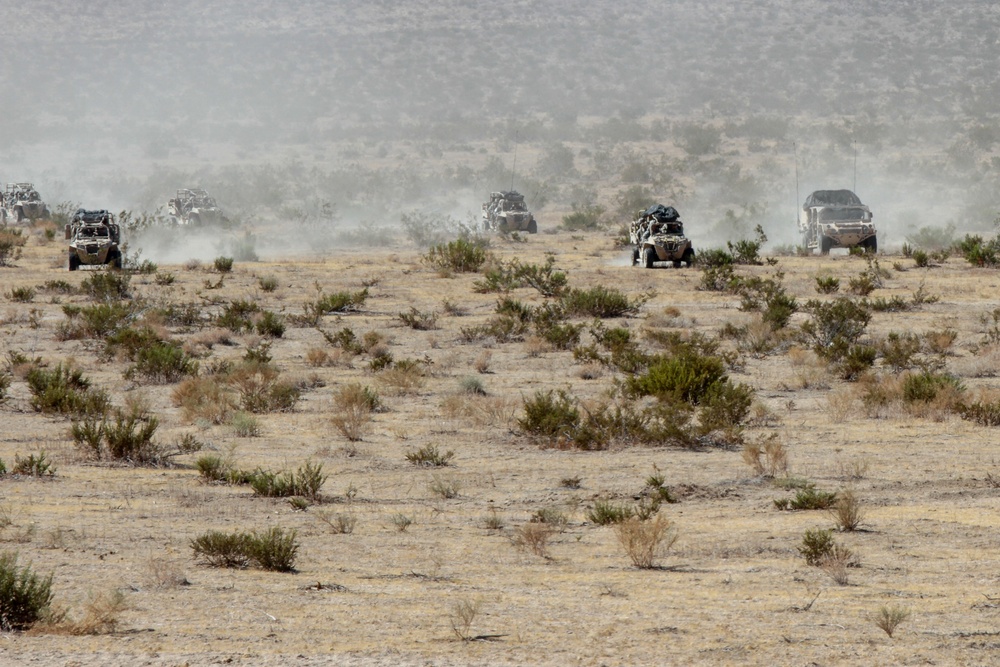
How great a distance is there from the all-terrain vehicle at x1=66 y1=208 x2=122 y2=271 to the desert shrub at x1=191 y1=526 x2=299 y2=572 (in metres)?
22.3

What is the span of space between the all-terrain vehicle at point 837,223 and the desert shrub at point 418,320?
14.3m

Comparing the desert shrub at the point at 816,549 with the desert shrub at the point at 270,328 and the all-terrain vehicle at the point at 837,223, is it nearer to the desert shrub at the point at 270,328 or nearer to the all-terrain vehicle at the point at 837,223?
the desert shrub at the point at 270,328

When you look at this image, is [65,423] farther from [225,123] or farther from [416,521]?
[225,123]

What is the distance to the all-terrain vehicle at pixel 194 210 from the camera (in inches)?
1754

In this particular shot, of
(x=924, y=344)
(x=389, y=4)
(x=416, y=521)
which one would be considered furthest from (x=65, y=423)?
(x=389, y=4)

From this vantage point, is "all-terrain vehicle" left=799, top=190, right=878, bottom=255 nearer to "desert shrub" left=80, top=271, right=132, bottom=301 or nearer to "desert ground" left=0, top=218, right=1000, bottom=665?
"desert ground" left=0, top=218, right=1000, bottom=665

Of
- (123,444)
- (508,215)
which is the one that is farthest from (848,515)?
(508,215)

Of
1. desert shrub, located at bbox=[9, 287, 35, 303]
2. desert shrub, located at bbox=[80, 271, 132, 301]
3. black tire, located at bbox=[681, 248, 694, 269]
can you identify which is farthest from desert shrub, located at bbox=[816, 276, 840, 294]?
desert shrub, located at bbox=[9, 287, 35, 303]

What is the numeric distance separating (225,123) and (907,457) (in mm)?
80593

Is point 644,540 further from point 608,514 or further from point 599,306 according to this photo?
point 599,306

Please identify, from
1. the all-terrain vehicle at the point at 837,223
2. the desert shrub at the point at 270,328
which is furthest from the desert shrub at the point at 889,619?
the all-terrain vehicle at the point at 837,223

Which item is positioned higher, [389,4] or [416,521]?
[389,4]

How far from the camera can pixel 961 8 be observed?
98062 millimetres

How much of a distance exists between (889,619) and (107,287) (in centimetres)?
2163
